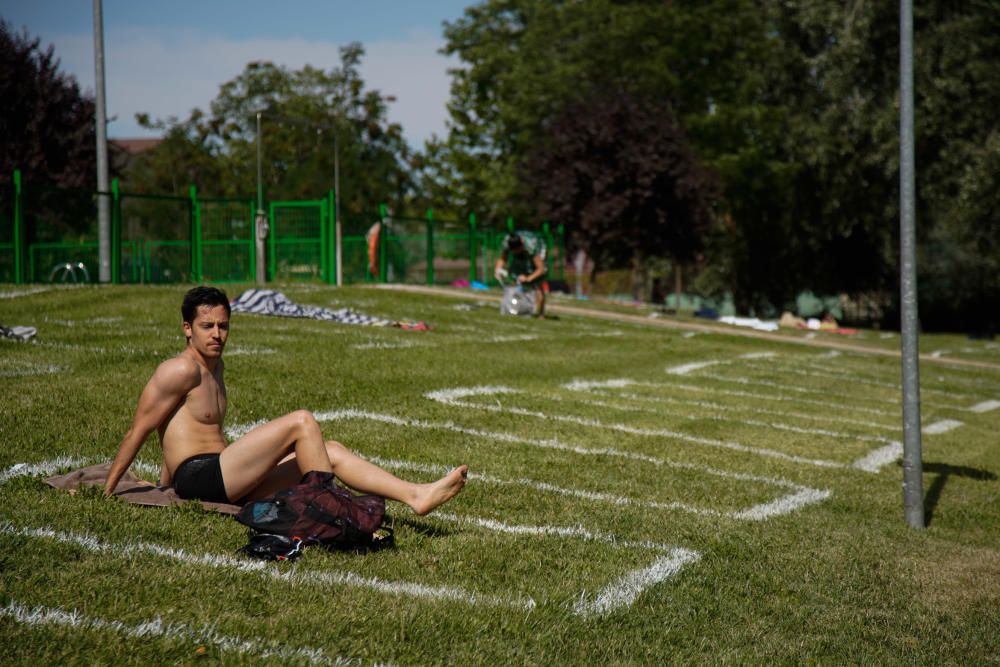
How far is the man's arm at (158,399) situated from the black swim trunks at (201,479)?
11.7 inches

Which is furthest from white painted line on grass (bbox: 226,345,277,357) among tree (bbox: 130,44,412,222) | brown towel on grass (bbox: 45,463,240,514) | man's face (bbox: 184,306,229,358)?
tree (bbox: 130,44,412,222)

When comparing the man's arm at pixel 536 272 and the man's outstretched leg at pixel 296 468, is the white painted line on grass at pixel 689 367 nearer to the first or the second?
the man's arm at pixel 536 272

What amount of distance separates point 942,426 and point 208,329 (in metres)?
11.1

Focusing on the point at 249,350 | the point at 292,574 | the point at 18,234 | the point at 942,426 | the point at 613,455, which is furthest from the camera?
the point at 18,234

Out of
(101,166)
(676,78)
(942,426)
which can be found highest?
(676,78)

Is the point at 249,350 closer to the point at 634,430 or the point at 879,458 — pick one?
the point at 634,430

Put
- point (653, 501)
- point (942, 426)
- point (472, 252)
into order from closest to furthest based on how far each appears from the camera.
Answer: point (653, 501) < point (942, 426) < point (472, 252)

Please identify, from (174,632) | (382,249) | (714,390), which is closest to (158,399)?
(174,632)

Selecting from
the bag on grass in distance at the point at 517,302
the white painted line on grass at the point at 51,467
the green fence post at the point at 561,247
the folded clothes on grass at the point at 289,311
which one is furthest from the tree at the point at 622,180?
the white painted line on grass at the point at 51,467

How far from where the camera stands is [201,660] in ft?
13.6

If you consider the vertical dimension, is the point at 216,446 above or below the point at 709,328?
above

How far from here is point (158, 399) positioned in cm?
596

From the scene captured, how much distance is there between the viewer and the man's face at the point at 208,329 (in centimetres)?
608

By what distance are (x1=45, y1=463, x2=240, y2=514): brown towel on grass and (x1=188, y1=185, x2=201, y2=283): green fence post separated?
844 inches
